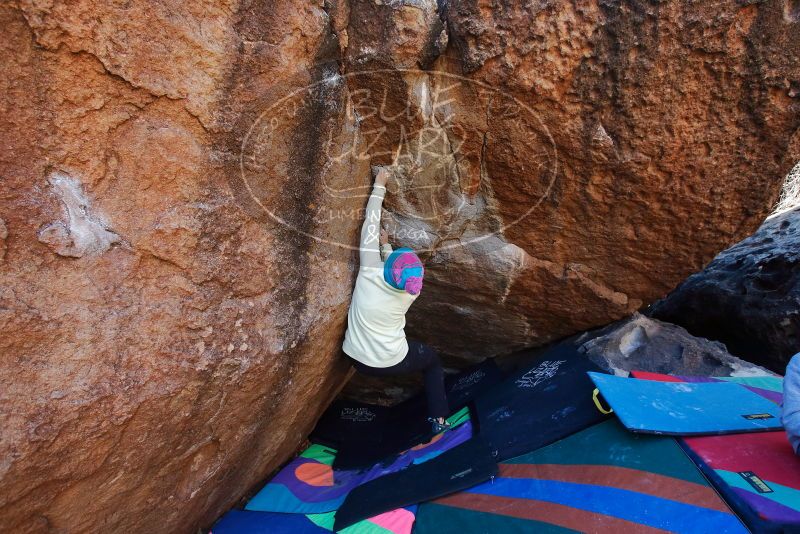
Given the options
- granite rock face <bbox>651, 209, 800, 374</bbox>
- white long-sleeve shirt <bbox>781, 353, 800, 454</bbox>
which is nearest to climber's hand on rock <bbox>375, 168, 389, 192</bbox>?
white long-sleeve shirt <bbox>781, 353, 800, 454</bbox>

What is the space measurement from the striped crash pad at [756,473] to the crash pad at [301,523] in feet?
3.92

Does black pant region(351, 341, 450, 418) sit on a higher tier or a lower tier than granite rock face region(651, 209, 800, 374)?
lower

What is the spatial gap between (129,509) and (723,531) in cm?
208

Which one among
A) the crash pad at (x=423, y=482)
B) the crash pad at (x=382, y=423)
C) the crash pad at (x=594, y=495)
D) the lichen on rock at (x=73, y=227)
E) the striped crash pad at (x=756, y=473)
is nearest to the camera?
the lichen on rock at (x=73, y=227)

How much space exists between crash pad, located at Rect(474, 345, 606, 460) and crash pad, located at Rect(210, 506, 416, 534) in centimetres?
54

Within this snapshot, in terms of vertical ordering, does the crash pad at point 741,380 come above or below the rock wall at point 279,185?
below

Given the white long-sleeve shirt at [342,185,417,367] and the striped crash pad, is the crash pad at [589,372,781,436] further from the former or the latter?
the white long-sleeve shirt at [342,185,417,367]

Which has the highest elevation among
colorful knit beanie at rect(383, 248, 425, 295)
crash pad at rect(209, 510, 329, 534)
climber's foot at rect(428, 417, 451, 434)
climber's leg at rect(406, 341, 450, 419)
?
colorful knit beanie at rect(383, 248, 425, 295)

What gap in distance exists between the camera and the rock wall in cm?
138

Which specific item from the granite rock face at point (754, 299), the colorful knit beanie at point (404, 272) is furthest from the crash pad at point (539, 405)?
the granite rock face at point (754, 299)

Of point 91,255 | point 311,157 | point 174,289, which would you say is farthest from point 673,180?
point 91,255

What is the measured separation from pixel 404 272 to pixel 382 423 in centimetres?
156

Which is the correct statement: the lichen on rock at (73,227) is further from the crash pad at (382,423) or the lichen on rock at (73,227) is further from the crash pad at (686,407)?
the crash pad at (686,407)
